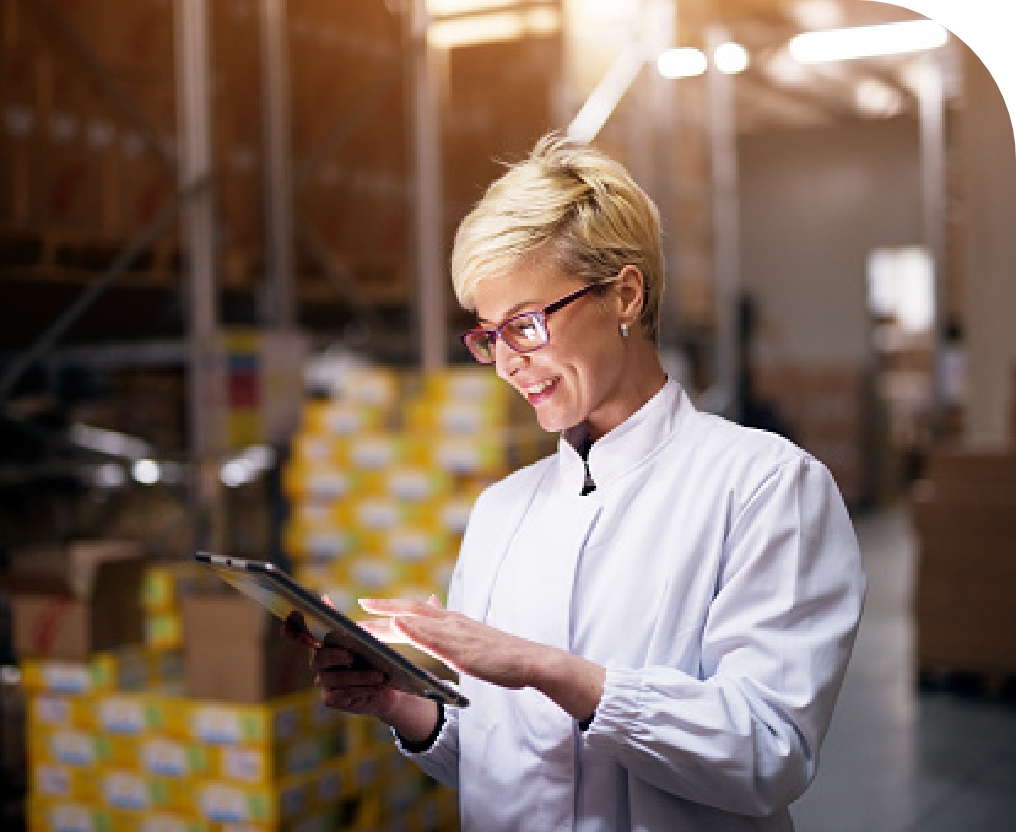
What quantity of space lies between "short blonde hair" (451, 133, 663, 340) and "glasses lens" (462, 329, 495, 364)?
2.5 inches

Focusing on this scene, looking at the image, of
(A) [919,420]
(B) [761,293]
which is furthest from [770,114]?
(A) [919,420]

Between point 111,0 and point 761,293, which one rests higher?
point 111,0

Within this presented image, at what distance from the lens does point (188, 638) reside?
4.05 metres

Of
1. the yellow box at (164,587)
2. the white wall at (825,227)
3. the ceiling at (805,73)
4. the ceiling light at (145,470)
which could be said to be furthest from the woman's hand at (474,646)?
→ the white wall at (825,227)

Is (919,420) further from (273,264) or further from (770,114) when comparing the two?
(273,264)

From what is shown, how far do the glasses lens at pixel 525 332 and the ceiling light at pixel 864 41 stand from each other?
35.2 feet

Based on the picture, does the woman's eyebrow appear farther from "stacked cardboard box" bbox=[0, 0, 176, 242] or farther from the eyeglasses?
"stacked cardboard box" bbox=[0, 0, 176, 242]

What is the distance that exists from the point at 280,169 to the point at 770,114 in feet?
44.3

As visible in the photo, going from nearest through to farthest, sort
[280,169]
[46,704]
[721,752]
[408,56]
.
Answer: [721,752], [46,704], [280,169], [408,56]

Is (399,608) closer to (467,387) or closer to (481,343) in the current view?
(481,343)

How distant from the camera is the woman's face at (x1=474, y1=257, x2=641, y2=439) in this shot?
6.09 ft

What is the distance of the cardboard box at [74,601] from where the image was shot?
4273 mm

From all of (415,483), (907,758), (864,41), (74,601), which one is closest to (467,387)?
(415,483)

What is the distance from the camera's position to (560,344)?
1.87m
